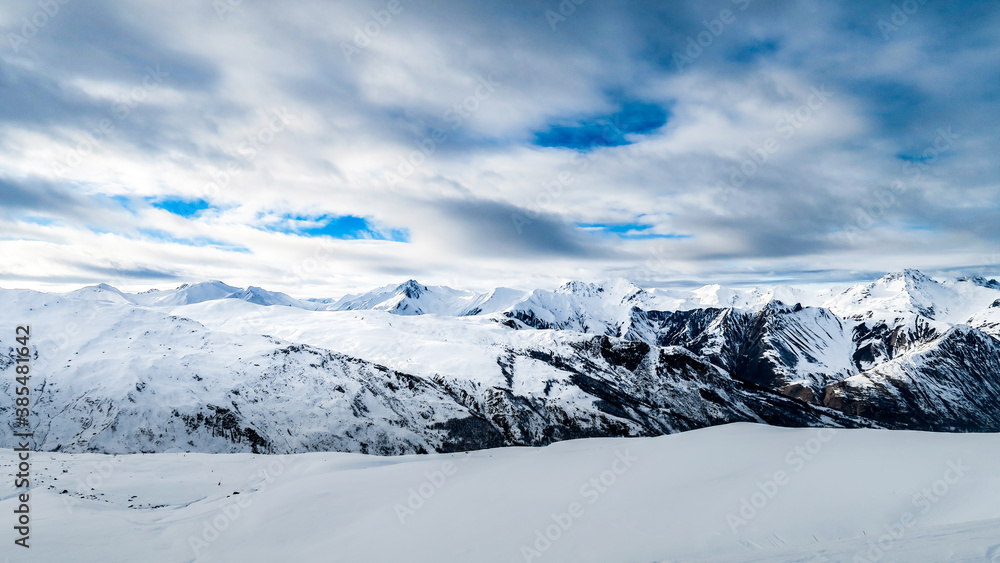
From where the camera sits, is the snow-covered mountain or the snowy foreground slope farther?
the snow-covered mountain

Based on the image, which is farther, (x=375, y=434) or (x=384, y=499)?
(x=375, y=434)

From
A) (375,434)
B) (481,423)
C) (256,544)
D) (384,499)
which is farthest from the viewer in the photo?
(481,423)

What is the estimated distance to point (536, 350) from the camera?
5007 inches

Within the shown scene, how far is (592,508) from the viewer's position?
43.6ft

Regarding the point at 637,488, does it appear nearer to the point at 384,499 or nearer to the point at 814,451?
the point at 814,451

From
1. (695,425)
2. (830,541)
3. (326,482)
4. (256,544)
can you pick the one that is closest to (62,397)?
(326,482)

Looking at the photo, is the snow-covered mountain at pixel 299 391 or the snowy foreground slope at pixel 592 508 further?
the snow-covered mountain at pixel 299 391

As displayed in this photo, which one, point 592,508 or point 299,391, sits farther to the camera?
point 299,391

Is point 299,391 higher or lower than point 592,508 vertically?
lower

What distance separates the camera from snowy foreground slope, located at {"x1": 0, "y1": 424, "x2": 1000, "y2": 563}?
1055cm

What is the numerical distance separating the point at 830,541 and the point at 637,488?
538cm

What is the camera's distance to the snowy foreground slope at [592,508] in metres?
10.6

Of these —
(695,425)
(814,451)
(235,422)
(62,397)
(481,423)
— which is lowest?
(695,425)

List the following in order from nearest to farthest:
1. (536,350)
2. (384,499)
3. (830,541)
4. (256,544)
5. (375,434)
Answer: (830,541) → (256,544) → (384,499) → (375,434) → (536,350)
